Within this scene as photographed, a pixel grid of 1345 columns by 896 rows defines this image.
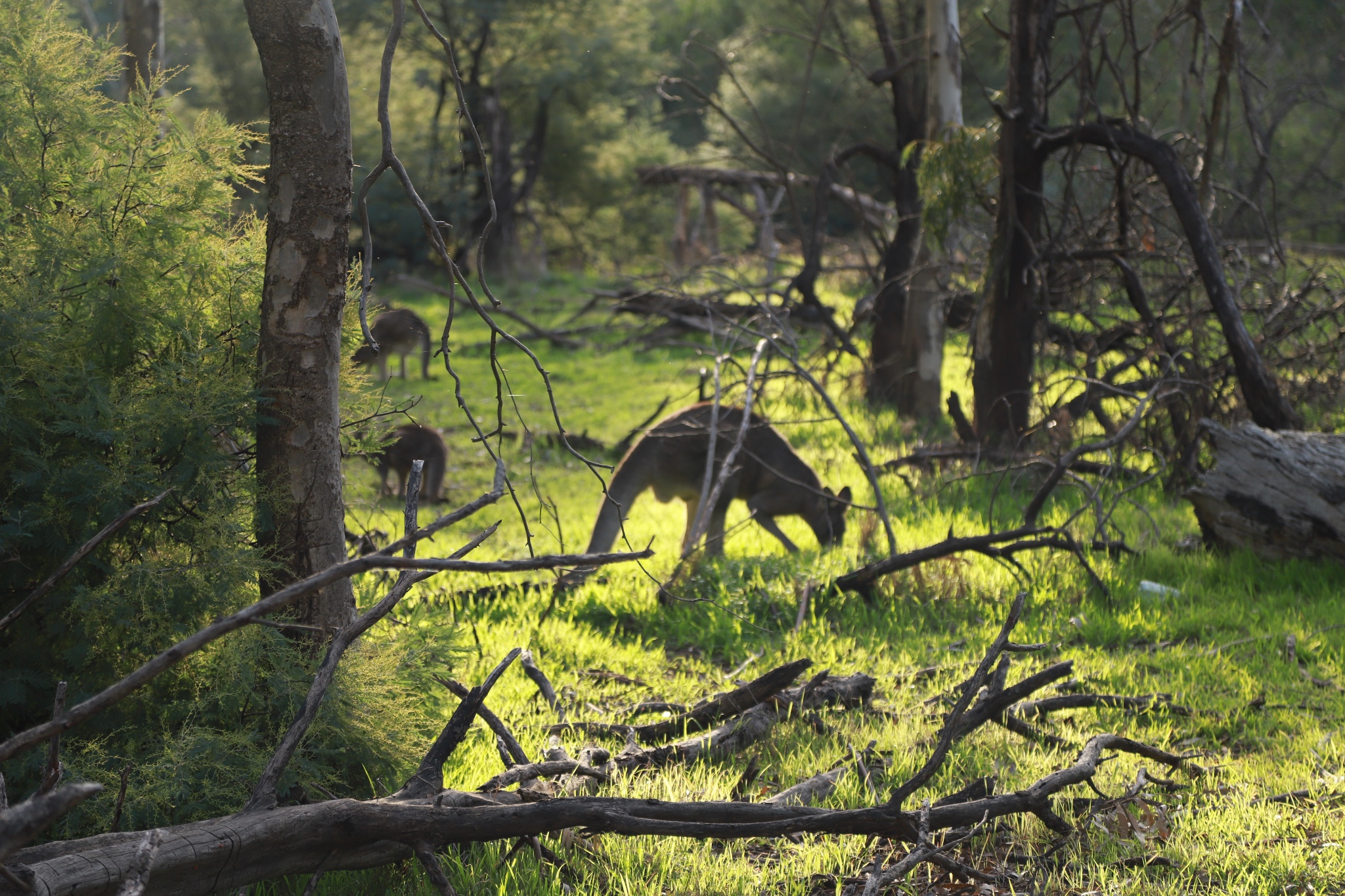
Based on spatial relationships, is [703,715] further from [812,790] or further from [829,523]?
[829,523]

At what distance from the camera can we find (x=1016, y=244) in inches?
333

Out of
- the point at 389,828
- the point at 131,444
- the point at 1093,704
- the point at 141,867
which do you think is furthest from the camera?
the point at 1093,704

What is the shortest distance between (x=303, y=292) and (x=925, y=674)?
3550 mm

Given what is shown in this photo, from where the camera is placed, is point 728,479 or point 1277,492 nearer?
point 1277,492

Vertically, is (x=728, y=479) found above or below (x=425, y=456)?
above

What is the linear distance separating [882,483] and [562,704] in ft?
15.7

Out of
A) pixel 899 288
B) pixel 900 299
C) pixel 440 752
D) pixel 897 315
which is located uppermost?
pixel 899 288

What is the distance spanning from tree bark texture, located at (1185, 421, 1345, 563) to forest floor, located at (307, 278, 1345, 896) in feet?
0.54

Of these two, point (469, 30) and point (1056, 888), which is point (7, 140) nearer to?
point (1056, 888)

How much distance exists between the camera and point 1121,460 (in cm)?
813

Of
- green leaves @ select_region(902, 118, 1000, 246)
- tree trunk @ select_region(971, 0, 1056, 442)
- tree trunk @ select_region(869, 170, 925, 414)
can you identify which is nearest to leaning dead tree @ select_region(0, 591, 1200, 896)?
tree trunk @ select_region(971, 0, 1056, 442)

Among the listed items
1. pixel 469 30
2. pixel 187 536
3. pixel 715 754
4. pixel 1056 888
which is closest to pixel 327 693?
pixel 187 536

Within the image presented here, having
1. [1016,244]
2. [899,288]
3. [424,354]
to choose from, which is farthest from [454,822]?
[424,354]

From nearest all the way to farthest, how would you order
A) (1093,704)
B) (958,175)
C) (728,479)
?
(1093,704) → (728,479) → (958,175)
